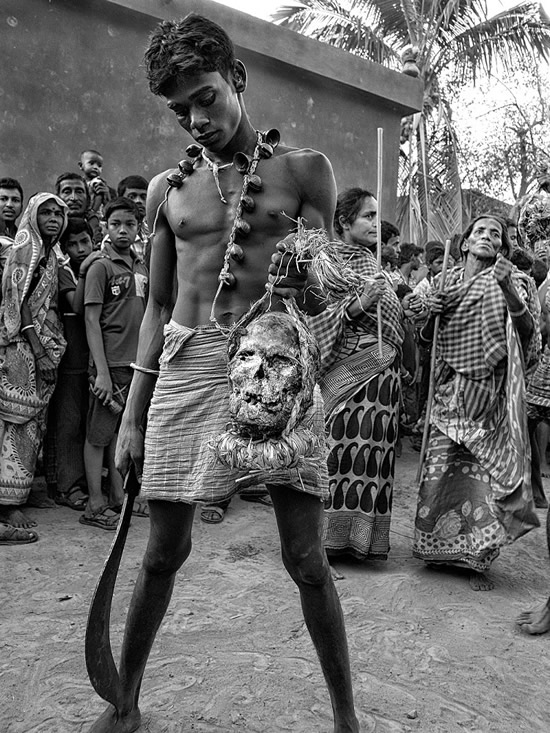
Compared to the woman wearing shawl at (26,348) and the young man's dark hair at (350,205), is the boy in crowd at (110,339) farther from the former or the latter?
the young man's dark hair at (350,205)

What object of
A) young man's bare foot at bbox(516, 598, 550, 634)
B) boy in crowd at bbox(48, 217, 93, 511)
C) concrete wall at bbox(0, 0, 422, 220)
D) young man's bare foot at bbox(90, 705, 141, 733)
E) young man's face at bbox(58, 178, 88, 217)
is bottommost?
young man's bare foot at bbox(90, 705, 141, 733)

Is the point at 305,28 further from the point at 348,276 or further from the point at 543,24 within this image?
the point at 348,276

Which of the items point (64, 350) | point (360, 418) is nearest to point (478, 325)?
point (360, 418)

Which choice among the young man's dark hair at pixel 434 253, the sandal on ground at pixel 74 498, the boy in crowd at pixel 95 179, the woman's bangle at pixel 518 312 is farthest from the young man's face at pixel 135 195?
the young man's dark hair at pixel 434 253

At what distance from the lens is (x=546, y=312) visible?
5332mm

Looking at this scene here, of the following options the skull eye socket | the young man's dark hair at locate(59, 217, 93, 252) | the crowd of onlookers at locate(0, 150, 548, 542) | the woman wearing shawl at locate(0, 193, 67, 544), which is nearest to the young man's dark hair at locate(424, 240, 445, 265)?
the crowd of onlookers at locate(0, 150, 548, 542)

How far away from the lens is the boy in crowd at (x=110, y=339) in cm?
460

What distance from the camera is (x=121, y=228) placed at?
4.74m

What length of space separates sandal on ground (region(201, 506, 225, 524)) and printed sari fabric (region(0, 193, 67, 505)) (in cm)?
113

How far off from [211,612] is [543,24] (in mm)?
13727

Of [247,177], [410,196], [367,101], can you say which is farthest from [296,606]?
[410,196]

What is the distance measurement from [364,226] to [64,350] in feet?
6.80

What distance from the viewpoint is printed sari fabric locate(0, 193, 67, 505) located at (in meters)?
4.36

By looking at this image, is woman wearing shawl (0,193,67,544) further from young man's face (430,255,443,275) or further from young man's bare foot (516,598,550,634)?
young man's face (430,255,443,275)
